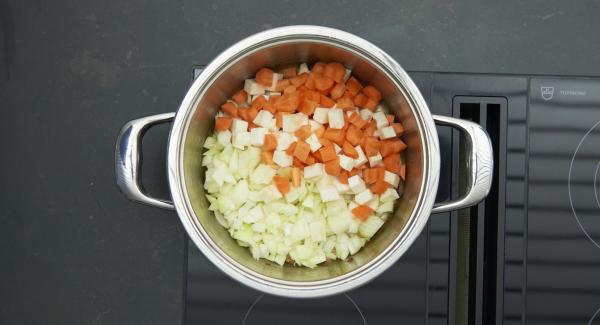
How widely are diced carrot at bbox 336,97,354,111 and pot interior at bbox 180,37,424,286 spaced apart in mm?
47

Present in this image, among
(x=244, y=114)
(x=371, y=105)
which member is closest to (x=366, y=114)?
(x=371, y=105)

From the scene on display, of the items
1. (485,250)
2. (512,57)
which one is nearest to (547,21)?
(512,57)

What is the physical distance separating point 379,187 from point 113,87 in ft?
2.07

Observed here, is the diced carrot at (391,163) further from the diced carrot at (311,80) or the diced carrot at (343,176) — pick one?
the diced carrot at (311,80)

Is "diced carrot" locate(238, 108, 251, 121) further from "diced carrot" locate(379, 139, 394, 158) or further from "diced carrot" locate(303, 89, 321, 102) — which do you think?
"diced carrot" locate(379, 139, 394, 158)

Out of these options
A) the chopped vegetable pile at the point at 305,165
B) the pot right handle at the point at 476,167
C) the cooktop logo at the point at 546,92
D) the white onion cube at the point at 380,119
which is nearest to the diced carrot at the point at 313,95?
the chopped vegetable pile at the point at 305,165

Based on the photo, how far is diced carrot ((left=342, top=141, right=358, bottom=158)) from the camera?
857 mm

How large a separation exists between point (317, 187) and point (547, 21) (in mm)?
660

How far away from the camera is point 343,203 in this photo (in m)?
0.86

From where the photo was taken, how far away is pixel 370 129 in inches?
34.9

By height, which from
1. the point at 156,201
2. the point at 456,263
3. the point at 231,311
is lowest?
the point at 231,311

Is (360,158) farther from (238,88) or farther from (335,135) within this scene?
(238,88)

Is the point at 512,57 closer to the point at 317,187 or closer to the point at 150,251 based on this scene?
the point at 317,187

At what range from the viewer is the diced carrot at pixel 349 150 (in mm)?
857
